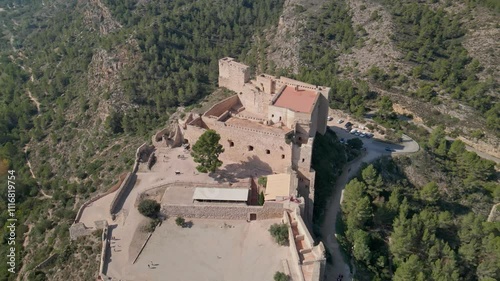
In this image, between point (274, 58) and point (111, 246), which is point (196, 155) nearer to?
point (111, 246)

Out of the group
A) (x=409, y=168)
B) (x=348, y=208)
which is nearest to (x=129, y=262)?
(x=348, y=208)

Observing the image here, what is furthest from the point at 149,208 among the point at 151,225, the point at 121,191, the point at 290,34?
the point at 290,34

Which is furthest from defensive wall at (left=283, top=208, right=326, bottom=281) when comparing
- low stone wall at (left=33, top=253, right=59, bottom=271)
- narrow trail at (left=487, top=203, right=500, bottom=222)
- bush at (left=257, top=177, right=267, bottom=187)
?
narrow trail at (left=487, top=203, right=500, bottom=222)

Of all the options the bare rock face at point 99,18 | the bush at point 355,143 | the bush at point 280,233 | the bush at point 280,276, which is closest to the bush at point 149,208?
the bush at point 280,233

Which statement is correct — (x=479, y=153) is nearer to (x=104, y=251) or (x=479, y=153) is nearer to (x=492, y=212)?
(x=492, y=212)

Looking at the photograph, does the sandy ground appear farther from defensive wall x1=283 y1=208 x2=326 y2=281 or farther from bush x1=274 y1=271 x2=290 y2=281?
defensive wall x1=283 y1=208 x2=326 y2=281

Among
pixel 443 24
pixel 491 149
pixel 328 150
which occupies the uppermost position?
pixel 443 24

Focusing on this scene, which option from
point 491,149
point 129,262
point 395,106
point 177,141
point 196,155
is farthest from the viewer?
point 395,106

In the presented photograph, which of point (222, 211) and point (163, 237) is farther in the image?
point (222, 211)
